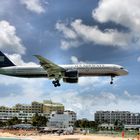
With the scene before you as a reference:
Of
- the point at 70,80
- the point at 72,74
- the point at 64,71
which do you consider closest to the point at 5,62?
the point at 64,71

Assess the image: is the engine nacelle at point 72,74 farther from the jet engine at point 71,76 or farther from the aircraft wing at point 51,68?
the aircraft wing at point 51,68

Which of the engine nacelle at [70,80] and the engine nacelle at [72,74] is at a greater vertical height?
the engine nacelle at [72,74]

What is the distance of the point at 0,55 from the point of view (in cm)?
10819

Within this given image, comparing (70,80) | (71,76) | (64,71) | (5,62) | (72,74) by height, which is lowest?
(70,80)

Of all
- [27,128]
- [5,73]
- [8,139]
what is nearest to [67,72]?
[5,73]

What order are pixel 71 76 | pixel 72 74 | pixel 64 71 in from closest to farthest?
pixel 72 74, pixel 71 76, pixel 64 71

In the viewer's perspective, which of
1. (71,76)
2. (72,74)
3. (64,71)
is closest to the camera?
(72,74)

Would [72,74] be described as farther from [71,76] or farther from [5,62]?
[5,62]

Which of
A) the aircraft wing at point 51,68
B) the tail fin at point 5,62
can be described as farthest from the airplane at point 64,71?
the tail fin at point 5,62

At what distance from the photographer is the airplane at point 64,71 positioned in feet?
293

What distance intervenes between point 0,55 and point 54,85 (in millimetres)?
25085

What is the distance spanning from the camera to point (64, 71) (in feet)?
301

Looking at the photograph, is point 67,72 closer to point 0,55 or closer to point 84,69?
point 84,69

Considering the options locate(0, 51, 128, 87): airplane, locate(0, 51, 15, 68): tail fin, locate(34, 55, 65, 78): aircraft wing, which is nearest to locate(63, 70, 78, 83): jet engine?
locate(0, 51, 128, 87): airplane
